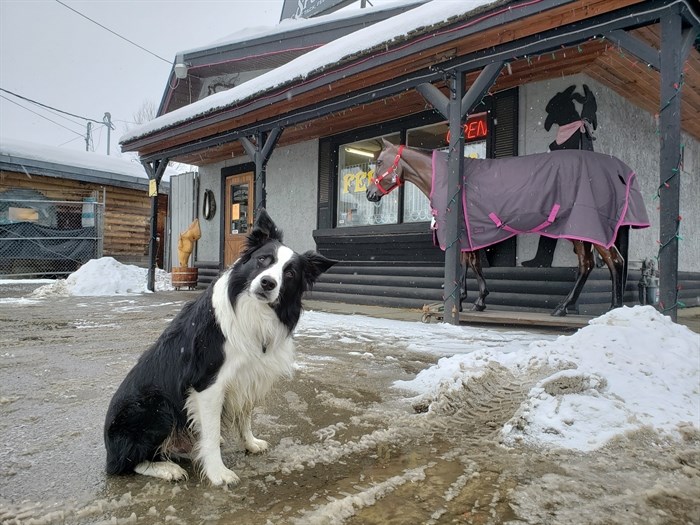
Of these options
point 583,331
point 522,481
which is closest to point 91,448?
point 522,481

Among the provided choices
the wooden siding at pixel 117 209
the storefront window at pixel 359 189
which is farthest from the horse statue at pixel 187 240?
the wooden siding at pixel 117 209

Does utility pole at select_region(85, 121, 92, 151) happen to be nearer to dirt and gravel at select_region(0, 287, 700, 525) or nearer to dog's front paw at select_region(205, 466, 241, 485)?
dirt and gravel at select_region(0, 287, 700, 525)

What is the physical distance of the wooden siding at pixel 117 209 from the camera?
15712 millimetres

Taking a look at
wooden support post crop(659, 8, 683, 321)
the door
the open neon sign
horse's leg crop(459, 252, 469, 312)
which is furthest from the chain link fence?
wooden support post crop(659, 8, 683, 321)

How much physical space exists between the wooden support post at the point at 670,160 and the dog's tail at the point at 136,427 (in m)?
4.16

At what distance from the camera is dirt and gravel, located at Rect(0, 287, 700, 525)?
158 centimetres

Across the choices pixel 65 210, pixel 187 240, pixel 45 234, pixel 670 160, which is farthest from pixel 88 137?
pixel 670 160

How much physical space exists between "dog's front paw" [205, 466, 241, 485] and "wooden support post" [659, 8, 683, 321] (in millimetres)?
3959

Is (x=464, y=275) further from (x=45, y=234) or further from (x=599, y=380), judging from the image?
(x=45, y=234)

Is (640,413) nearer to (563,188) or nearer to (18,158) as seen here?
(563,188)

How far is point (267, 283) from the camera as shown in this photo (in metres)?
1.89

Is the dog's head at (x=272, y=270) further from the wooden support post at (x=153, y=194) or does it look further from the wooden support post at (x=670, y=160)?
the wooden support post at (x=153, y=194)

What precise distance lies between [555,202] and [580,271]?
101cm

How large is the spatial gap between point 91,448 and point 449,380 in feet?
6.49
